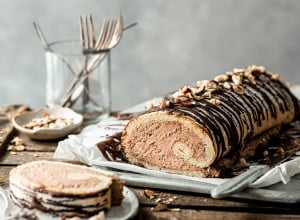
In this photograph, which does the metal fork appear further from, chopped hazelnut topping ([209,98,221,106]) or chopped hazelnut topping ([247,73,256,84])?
chopped hazelnut topping ([209,98,221,106])

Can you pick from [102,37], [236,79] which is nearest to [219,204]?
[236,79]

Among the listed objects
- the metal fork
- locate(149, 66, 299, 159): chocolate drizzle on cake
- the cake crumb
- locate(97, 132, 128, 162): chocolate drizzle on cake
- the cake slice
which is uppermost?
the metal fork

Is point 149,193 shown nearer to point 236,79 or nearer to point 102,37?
point 236,79

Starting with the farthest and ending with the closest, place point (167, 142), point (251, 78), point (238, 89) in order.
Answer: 1. point (251, 78)
2. point (238, 89)
3. point (167, 142)

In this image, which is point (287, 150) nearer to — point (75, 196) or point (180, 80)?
point (75, 196)

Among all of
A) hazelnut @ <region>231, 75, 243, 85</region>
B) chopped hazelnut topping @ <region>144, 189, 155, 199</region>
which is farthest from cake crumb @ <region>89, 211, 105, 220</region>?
hazelnut @ <region>231, 75, 243, 85</region>

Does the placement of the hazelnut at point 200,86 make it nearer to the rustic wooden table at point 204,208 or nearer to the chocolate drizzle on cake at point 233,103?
the chocolate drizzle on cake at point 233,103

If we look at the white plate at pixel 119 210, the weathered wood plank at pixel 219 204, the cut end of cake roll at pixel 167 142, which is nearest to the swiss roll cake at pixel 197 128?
the cut end of cake roll at pixel 167 142
